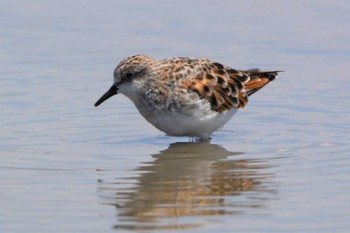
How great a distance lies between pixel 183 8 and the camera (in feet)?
58.9

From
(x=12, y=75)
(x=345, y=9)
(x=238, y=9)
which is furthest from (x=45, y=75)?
(x=345, y=9)

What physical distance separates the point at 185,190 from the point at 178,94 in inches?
96.3

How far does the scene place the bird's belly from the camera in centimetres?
1259

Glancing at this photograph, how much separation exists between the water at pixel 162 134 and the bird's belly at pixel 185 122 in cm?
20

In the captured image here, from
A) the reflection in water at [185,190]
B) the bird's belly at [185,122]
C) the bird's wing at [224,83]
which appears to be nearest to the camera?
the reflection in water at [185,190]

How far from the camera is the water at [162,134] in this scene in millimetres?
9664

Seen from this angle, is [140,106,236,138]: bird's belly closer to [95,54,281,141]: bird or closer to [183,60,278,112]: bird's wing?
[95,54,281,141]: bird

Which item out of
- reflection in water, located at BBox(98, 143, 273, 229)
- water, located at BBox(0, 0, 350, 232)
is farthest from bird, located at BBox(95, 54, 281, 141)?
reflection in water, located at BBox(98, 143, 273, 229)

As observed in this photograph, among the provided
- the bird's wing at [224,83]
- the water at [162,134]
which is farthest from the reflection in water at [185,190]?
the bird's wing at [224,83]

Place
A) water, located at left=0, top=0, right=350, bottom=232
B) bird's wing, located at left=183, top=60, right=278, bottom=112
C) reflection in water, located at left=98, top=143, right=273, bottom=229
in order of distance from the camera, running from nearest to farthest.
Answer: reflection in water, located at left=98, top=143, right=273, bottom=229 → water, located at left=0, top=0, right=350, bottom=232 → bird's wing, located at left=183, top=60, right=278, bottom=112

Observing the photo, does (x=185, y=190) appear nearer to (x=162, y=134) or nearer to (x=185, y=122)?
(x=185, y=122)

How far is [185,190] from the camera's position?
10.5 m

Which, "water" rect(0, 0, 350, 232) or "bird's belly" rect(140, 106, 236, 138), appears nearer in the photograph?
"water" rect(0, 0, 350, 232)

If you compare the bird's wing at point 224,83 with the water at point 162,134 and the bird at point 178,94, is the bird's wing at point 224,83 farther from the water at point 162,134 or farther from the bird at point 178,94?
the water at point 162,134
